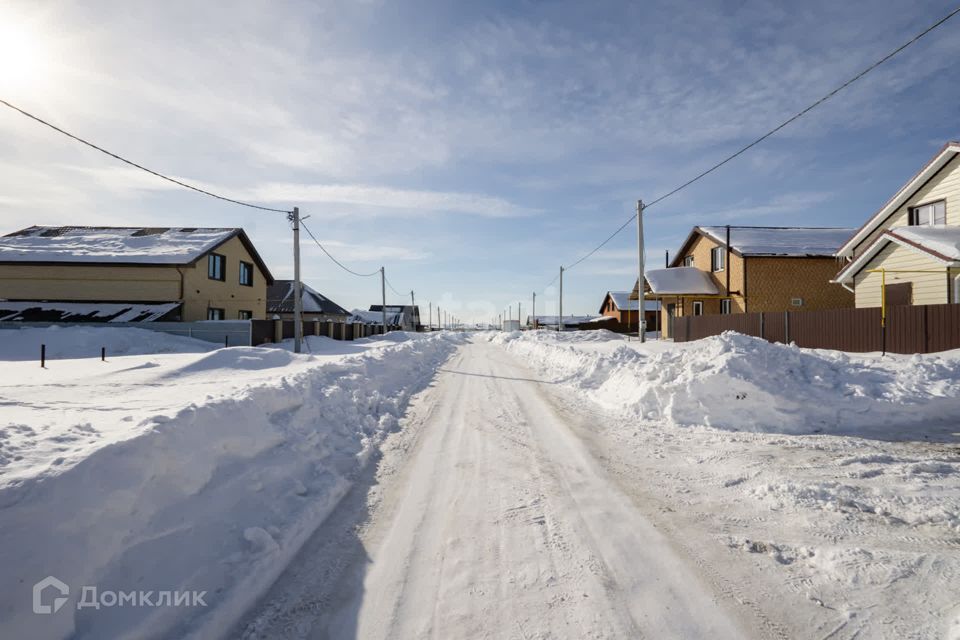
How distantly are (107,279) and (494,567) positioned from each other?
3232 cm

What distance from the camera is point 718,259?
2866cm

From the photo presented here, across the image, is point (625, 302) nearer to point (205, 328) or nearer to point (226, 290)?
point (226, 290)

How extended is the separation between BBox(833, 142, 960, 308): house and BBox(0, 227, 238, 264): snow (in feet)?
113

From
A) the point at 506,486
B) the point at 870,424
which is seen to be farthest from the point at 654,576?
the point at 870,424

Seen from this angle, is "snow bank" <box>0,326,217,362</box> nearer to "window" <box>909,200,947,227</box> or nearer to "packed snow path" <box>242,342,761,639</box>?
"packed snow path" <box>242,342,761,639</box>

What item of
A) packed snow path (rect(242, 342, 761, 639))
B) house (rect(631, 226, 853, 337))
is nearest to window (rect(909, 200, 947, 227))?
house (rect(631, 226, 853, 337))

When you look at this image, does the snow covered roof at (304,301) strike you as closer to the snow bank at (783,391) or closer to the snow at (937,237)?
the snow bank at (783,391)

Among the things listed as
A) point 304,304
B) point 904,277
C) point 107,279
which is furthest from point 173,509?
point 304,304

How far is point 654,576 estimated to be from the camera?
3.11 meters

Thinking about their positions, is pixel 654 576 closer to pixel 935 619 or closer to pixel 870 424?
pixel 935 619

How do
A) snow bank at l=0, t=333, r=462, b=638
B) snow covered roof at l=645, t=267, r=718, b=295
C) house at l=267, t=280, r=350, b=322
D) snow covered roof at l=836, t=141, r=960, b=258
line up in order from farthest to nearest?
house at l=267, t=280, r=350, b=322 < snow covered roof at l=645, t=267, r=718, b=295 < snow covered roof at l=836, t=141, r=960, b=258 < snow bank at l=0, t=333, r=462, b=638

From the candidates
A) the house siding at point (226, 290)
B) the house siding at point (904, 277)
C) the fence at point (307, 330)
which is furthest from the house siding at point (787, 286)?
the house siding at point (226, 290)

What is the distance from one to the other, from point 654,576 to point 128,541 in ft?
12.5

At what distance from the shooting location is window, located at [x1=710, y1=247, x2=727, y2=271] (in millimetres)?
27703
